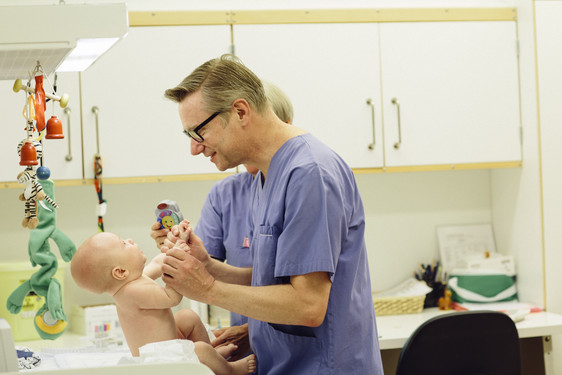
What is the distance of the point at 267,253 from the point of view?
153 cm

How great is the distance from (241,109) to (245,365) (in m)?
0.66

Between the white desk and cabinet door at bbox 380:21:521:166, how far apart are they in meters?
0.68

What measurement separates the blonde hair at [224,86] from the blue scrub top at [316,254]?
5.5 inches

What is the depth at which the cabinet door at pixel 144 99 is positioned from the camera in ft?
9.00

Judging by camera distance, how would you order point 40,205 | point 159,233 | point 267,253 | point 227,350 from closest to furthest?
point 40,205 < point 267,253 < point 159,233 < point 227,350

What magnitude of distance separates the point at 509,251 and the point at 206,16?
1.79 m

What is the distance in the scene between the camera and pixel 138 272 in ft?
5.71

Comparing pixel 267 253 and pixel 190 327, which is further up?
pixel 267 253

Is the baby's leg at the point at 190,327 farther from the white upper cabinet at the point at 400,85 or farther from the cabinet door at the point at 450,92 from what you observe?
the cabinet door at the point at 450,92

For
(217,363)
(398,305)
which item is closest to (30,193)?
(217,363)

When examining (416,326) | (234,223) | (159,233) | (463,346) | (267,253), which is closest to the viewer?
(267,253)

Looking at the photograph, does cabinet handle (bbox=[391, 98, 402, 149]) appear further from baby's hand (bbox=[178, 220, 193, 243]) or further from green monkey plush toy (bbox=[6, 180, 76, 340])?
green monkey plush toy (bbox=[6, 180, 76, 340])

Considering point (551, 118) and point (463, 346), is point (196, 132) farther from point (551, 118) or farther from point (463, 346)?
point (551, 118)

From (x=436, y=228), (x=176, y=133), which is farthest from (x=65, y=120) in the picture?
(x=436, y=228)
